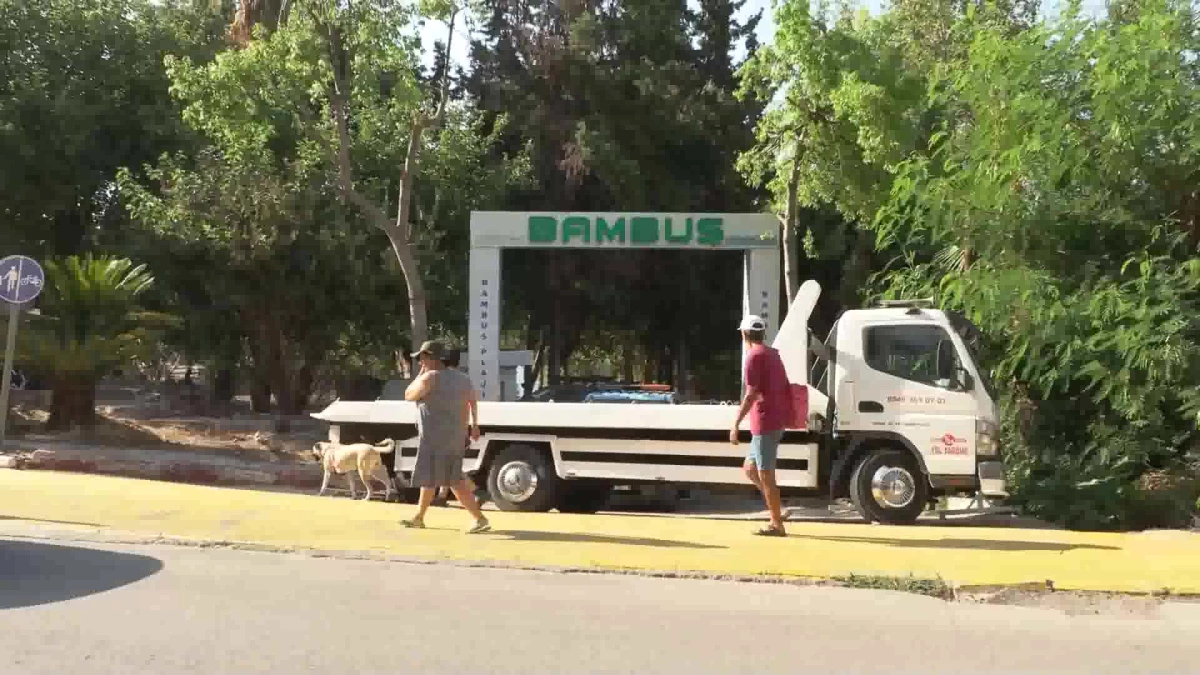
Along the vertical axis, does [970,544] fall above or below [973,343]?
below

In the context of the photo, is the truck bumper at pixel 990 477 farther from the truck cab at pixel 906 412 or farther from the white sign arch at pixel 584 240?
the white sign arch at pixel 584 240

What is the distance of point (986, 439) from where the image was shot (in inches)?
504

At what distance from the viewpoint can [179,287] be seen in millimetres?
25969

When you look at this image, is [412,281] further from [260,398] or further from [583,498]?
[260,398]

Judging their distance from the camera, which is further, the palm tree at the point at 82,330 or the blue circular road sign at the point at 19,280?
the palm tree at the point at 82,330

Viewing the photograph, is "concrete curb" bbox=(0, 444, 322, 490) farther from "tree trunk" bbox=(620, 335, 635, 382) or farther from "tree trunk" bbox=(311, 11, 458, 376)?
"tree trunk" bbox=(620, 335, 635, 382)

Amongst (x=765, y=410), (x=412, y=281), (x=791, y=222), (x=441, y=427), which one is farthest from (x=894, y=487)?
(x=412, y=281)

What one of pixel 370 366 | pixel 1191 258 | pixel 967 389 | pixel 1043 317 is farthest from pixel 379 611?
pixel 370 366

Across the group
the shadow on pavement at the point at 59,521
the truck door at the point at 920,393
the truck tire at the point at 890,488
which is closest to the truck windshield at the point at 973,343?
the truck door at the point at 920,393

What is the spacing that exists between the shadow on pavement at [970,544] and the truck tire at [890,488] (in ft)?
6.33

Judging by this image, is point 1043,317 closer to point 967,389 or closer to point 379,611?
point 967,389

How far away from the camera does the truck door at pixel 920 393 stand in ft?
42.2

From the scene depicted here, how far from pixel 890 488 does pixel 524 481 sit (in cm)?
393

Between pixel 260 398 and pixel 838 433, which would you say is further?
pixel 260 398
